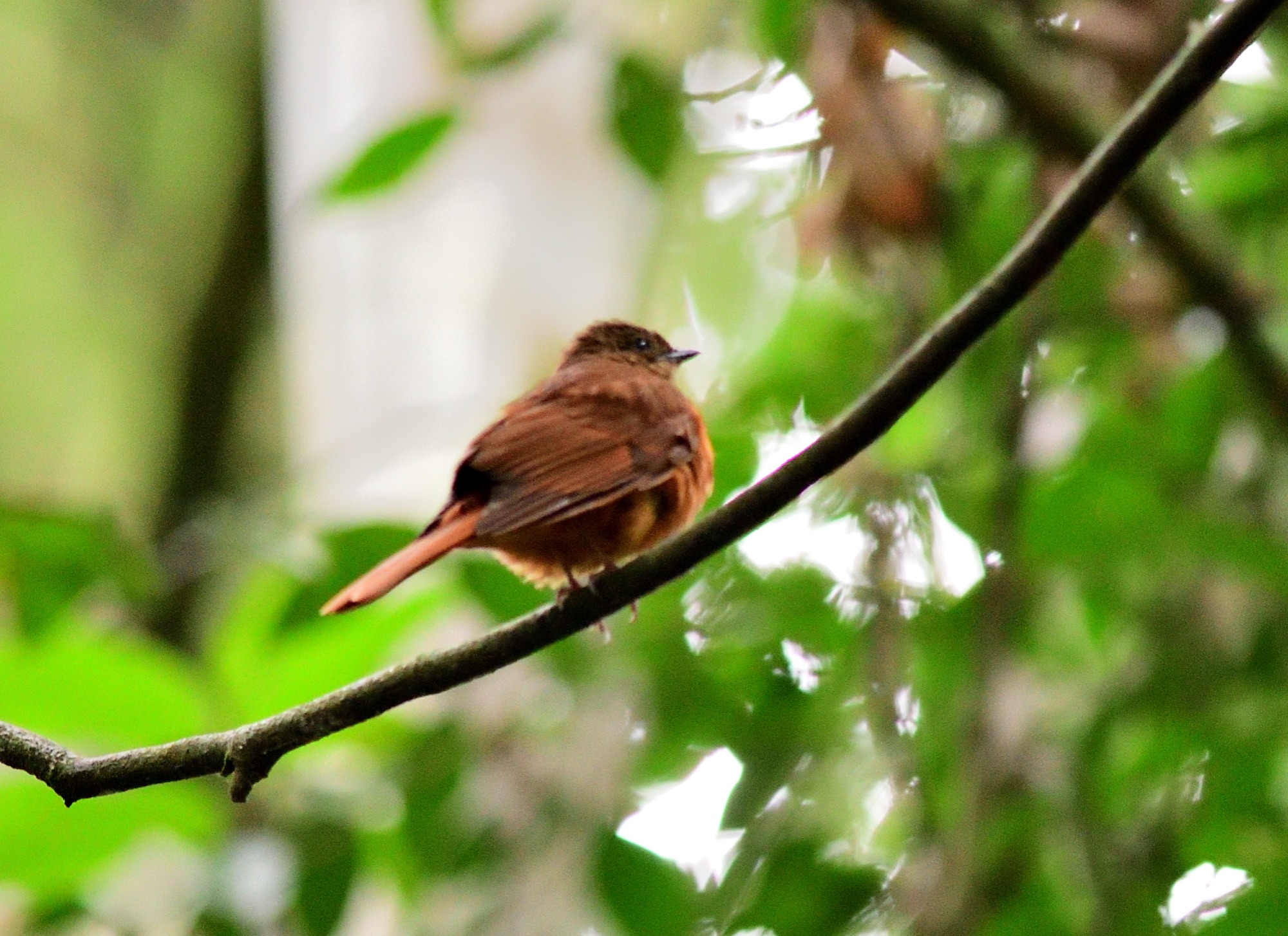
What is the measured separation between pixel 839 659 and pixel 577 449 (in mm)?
725

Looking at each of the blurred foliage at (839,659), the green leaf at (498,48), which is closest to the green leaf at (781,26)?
the blurred foliage at (839,659)

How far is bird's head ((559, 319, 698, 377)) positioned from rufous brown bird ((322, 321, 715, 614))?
62 cm

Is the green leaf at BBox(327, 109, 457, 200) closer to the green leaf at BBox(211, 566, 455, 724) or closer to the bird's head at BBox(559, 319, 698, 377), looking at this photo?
the green leaf at BBox(211, 566, 455, 724)

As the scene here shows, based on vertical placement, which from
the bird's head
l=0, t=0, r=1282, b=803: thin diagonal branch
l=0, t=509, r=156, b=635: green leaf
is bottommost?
the bird's head

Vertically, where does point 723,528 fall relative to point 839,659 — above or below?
above

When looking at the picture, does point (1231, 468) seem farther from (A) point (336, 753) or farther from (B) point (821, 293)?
(A) point (336, 753)

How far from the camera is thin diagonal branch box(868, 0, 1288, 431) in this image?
10.7 feet

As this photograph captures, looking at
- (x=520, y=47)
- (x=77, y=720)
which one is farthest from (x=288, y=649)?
(x=520, y=47)

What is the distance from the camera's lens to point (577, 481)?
2.78 meters

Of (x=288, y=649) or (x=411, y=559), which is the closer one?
(x=411, y=559)

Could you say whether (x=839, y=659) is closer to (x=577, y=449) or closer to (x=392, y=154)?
(x=577, y=449)

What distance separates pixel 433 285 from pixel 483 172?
408 millimetres

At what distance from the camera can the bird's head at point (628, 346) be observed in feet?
12.7

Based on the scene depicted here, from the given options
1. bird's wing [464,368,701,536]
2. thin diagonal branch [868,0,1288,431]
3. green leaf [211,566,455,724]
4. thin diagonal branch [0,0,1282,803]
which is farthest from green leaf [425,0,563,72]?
thin diagonal branch [0,0,1282,803]
